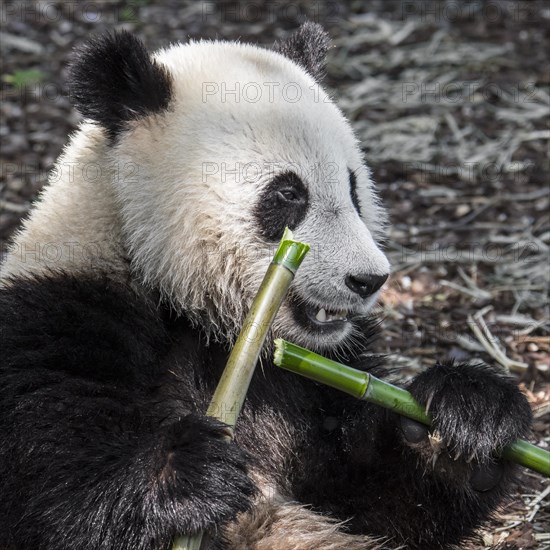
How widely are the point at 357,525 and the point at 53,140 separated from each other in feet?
18.2

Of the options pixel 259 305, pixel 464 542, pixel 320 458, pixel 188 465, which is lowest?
pixel 464 542

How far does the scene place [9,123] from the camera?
9180 mm

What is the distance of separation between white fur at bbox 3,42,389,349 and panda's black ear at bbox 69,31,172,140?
0.23ft

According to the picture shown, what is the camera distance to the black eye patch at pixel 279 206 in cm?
425

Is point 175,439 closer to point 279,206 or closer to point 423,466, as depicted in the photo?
point 279,206

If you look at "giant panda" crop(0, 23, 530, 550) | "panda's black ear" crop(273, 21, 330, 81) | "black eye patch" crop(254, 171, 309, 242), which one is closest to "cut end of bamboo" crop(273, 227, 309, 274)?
"giant panda" crop(0, 23, 530, 550)

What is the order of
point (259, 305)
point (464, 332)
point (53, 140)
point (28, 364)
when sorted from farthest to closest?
1. point (53, 140)
2. point (464, 332)
3. point (28, 364)
4. point (259, 305)

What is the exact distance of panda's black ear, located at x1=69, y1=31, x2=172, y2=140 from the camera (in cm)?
421

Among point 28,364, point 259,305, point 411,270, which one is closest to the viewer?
point 259,305

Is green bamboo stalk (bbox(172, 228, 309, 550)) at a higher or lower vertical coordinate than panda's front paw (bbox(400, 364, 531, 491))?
higher

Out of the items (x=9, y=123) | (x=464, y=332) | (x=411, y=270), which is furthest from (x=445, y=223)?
(x=9, y=123)

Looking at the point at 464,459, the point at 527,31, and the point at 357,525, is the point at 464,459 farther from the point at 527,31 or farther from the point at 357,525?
the point at 527,31

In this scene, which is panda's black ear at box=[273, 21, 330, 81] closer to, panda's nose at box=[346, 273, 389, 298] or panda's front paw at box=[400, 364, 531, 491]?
panda's nose at box=[346, 273, 389, 298]

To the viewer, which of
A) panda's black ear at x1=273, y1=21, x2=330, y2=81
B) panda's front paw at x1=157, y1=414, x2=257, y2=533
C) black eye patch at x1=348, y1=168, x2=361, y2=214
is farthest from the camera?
panda's black ear at x1=273, y1=21, x2=330, y2=81
